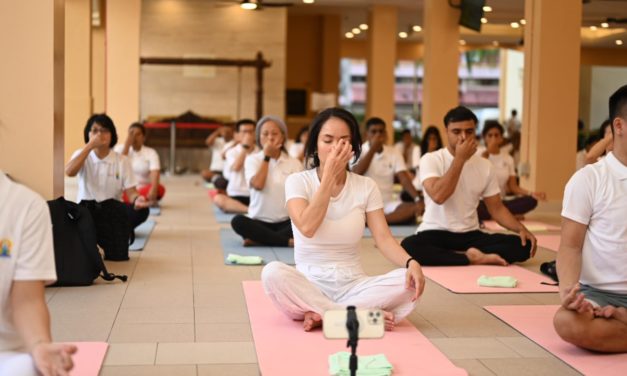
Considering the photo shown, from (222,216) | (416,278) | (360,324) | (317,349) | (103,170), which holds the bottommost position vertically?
(222,216)

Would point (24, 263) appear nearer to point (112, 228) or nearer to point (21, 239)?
point (21, 239)

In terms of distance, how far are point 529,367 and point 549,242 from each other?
4272mm

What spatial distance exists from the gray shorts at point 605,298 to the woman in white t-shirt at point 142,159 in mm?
6465

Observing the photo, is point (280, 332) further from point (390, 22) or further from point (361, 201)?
point (390, 22)

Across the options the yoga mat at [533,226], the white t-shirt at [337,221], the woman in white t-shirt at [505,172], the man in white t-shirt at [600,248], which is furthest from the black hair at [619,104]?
the woman in white t-shirt at [505,172]

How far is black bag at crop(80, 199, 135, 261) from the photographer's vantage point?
6258mm

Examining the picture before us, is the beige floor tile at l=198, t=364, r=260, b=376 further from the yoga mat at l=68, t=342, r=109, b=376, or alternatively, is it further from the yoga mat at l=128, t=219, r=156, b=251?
the yoga mat at l=128, t=219, r=156, b=251

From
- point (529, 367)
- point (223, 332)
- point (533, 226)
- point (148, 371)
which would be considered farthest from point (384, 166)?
point (148, 371)

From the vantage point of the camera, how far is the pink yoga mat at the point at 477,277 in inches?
211

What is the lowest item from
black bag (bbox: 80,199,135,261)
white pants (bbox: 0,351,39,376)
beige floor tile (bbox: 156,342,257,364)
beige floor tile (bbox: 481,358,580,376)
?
beige floor tile (bbox: 156,342,257,364)

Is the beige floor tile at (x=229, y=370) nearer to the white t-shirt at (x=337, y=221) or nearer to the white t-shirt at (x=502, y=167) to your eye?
the white t-shirt at (x=337, y=221)

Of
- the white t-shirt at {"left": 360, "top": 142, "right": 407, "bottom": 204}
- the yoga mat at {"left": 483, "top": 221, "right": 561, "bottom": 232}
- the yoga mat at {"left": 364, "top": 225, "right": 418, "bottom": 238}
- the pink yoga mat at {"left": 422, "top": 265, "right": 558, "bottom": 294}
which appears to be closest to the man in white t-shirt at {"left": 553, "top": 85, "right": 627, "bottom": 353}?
the pink yoga mat at {"left": 422, "top": 265, "right": 558, "bottom": 294}

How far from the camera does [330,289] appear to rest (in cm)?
422

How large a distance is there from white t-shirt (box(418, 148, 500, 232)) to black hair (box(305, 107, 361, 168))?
1954 millimetres
